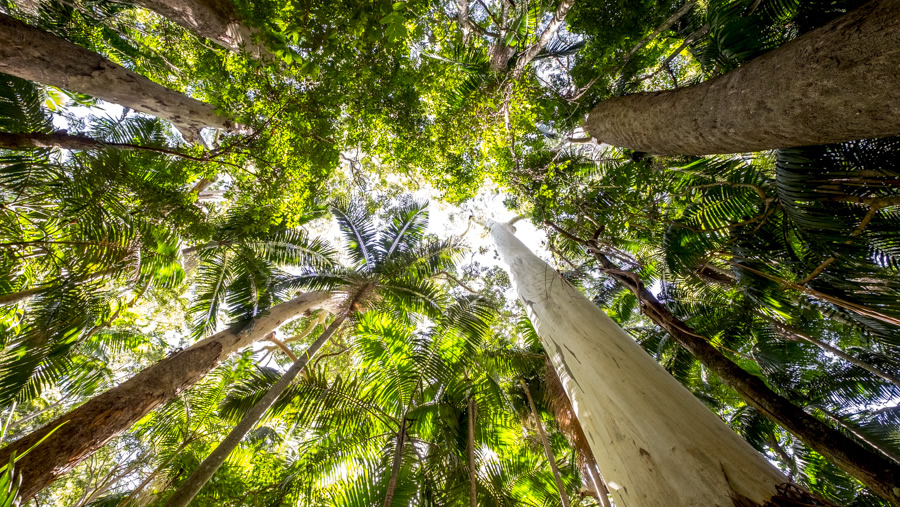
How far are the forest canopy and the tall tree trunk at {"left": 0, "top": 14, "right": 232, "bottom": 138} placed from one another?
32 mm

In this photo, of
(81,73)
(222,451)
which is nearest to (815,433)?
(222,451)

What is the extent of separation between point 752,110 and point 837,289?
205 cm

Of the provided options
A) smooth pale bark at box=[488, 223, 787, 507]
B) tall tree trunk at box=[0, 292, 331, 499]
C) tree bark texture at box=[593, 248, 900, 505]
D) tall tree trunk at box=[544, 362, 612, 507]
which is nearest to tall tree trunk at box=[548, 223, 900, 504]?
→ tree bark texture at box=[593, 248, 900, 505]

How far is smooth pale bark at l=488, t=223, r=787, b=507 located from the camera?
4.46 ft

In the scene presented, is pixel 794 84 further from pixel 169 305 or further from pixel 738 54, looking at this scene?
pixel 169 305

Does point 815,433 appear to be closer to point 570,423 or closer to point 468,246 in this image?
point 570,423

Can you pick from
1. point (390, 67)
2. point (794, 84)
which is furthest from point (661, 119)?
point (390, 67)

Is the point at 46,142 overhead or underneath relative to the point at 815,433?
overhead

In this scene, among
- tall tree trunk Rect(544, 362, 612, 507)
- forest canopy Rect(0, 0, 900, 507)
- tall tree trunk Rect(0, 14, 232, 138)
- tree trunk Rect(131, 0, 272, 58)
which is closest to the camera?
forest canopy Rect(0, 0, 900, 507)

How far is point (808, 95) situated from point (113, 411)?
6081mm

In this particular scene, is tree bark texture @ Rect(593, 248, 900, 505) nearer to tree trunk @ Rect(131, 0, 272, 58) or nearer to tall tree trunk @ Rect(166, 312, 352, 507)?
tall tree trunk @ Rect(166, 312, 352, 507)

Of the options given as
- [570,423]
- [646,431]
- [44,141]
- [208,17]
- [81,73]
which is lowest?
[646,431]

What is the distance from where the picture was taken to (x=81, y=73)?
3.90m

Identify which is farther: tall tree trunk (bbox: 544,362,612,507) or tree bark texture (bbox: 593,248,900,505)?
tall tree trunk (bbox: 544,362,612,507)
